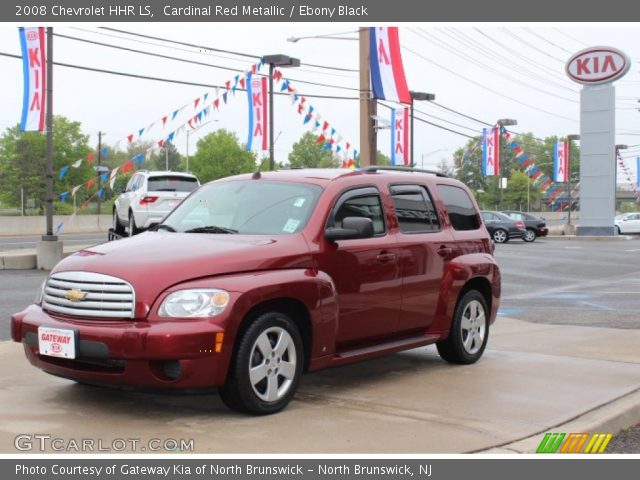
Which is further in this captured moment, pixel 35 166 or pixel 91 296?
pixel 35 166

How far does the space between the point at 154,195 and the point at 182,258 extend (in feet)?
45.0

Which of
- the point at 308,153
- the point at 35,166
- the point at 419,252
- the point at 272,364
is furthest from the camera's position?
the point at 308,153

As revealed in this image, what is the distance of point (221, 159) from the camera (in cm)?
8312

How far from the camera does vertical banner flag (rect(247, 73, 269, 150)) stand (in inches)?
1151

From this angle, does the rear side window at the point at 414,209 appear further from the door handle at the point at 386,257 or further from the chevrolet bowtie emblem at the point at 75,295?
the chevrolet bowtie emblem at the point at 75,295

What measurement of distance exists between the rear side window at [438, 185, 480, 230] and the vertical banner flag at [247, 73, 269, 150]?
21502mm

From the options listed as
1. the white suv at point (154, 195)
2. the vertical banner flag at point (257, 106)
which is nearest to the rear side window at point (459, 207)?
the white suv at point (154, 195)

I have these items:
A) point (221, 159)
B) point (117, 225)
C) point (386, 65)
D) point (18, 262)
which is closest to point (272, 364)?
point (18, 262)

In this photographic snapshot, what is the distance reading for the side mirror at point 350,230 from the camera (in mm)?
6188

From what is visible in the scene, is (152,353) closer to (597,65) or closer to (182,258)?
(182,258)

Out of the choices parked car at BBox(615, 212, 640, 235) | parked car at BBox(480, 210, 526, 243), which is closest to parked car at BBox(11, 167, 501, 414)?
parked car at BBox(480, 210, 526, 243)

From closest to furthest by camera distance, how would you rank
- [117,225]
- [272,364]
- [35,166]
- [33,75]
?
[272,364] → [33,75] → [117,225] → [35,166]

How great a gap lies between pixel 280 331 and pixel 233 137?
8460 cm
